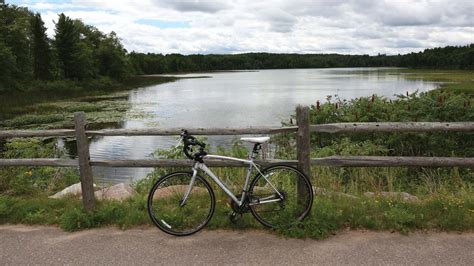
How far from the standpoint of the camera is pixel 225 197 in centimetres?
568

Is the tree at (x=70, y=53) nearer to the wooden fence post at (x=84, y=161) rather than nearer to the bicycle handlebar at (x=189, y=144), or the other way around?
the wooden fence post at (x=84, y=161)

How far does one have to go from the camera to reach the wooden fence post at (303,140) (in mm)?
4957

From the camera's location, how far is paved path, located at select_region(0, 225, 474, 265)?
410 cm

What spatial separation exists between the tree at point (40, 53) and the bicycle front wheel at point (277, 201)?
206 ft

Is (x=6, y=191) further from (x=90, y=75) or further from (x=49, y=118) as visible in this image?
(x=90, y=75)

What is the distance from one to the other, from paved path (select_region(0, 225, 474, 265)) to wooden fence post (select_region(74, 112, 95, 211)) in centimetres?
60

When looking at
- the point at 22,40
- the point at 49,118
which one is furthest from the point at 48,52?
the point at 49,118

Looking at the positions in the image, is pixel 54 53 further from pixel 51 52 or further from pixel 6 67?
pixel 6 67

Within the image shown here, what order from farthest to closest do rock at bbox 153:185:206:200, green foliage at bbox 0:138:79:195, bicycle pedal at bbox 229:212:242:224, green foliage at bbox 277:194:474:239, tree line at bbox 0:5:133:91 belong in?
tree line at bbox 0:5:133:91, green foliage at bbox 0:138:79:195, rock at bbox 153:185:206:200, bicycle pedal at bbox 229:212:242:224, green foliage at bbox 277:194:474:239

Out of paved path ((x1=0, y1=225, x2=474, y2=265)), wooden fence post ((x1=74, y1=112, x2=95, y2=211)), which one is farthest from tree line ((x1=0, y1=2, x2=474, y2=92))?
paved path ((x1=0, y1=225, x2=474, y2=265))

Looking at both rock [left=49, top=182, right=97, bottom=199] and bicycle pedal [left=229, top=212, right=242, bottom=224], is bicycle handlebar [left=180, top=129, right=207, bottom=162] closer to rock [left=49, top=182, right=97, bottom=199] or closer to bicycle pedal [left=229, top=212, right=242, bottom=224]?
bicycle pedal [left=229, top=212, right=242, bottom=224]

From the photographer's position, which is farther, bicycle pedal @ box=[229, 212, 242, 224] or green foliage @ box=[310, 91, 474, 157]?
green foliage @ box=[310, 91, 474, 157]

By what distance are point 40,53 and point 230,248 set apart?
211ft

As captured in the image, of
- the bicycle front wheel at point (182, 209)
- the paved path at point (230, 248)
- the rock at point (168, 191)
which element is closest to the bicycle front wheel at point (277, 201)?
the paved path at point (230, 248)
